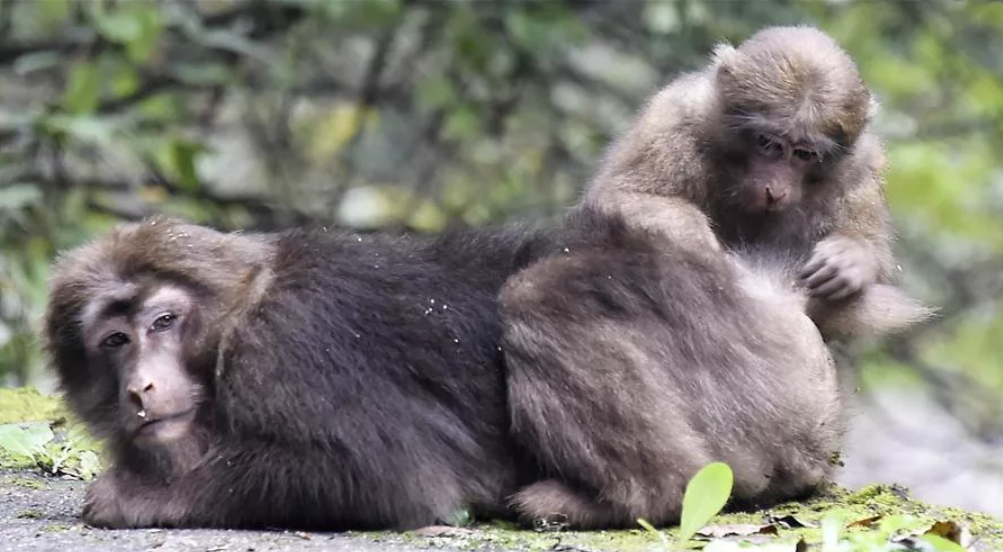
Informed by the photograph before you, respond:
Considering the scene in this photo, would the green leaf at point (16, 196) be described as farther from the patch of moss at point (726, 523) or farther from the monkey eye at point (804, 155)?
the monkey eye at point (804, 155)

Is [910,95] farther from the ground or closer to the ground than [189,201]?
farther from the ground

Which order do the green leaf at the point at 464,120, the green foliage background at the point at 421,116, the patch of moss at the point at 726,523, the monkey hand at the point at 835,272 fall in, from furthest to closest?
the green leaf at the point at 464,120 → the green foliage background at the point at 421,116 → the monkey hand at the point at 835,272 → the patch of moss at the point at 726,523

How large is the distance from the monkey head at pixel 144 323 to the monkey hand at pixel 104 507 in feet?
0.53

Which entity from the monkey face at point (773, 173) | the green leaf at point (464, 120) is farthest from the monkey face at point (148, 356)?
the green leaf at point (464, 120)

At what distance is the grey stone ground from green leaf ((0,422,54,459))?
0.92m

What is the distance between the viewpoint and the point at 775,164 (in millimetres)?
5602

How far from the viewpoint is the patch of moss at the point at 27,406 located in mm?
6629

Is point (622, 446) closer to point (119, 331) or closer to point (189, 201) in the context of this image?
point (119, 331)

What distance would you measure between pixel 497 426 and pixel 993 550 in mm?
1606

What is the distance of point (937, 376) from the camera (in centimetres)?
1082

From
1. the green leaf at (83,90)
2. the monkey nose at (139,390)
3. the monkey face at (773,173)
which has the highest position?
the green leaf at (83,90)

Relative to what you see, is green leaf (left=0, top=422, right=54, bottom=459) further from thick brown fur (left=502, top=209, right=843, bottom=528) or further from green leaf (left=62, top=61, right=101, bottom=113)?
green leaf (left=62, top=61, right=101, bottom=113)

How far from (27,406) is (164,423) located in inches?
99.4

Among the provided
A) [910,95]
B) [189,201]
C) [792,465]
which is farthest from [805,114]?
[910,95]
